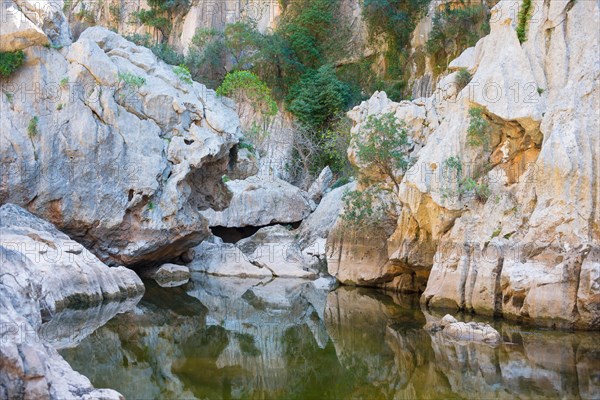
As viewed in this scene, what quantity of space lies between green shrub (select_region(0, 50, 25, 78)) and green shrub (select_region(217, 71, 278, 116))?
35.2 ft

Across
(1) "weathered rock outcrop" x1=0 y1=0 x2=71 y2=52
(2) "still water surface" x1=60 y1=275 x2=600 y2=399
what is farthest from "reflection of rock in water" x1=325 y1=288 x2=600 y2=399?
(1) "weathered rock outcrop" x1=0 y1=0 x2=71 y2=52

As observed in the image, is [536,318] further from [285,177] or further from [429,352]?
[285,177]

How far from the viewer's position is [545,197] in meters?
14.2

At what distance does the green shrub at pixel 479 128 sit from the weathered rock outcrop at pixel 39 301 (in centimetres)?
1019

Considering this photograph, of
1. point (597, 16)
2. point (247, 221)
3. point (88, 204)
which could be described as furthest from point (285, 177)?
point (597, 16)

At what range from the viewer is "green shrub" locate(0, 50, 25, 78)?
19203 millimetres

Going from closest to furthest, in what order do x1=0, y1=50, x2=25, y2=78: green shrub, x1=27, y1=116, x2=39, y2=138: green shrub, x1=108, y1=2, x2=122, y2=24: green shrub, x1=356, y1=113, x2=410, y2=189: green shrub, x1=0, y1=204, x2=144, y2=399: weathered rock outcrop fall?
x1=0, y1=204, x2=144, y2=399: weathered rock outcrop → x1=0, y1=50, x2=25, y2=78: green shrub → x1=27, y1=116, x2=39, y2=138: green shrub → x1=356, y1=113, x2=410, y2=189: green shrub → x1=108, y1=2, x2=122, y2=24: green shrub

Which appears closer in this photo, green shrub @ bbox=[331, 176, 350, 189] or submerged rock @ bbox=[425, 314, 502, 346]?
submerged rock @ bbox=[425, 314, 502, 346]

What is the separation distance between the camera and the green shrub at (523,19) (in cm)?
1667

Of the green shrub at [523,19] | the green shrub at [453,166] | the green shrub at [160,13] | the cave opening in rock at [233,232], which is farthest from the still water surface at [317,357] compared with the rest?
the green shrub at [160,13]

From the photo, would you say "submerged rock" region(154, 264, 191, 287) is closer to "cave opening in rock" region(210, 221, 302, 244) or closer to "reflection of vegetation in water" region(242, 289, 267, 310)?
"reflection of vegetation in water" region(242, 289, 267, 310)

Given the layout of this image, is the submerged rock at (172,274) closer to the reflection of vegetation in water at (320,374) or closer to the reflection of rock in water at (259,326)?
the reflection of rock in water at (259,326)

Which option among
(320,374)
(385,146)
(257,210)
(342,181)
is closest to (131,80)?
(385,146)

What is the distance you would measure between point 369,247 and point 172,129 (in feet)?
26.1
